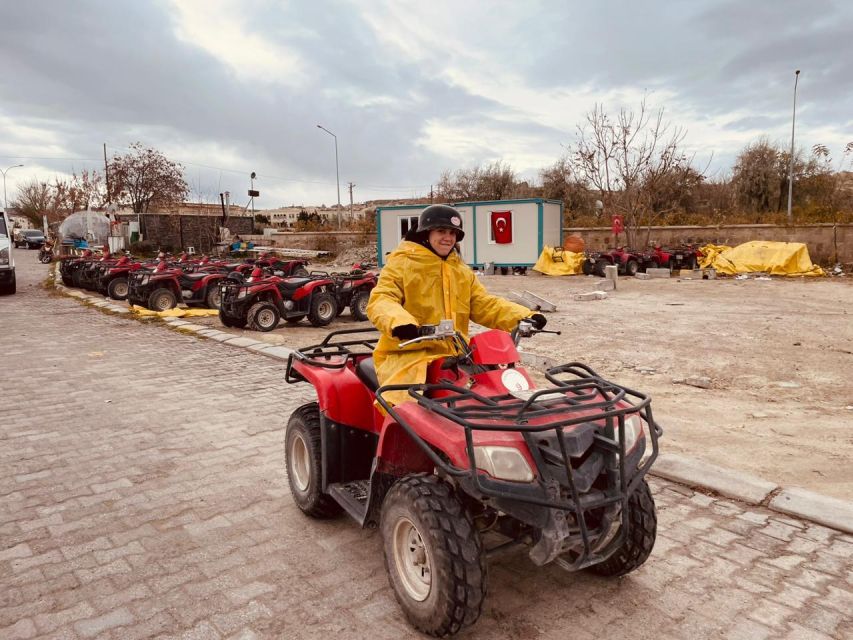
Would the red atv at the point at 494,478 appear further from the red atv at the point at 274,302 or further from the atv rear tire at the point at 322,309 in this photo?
the atv rear tire at the point at 322,309

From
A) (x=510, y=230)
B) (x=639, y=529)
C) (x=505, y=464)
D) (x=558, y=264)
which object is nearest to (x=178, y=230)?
(x=510, y=230)

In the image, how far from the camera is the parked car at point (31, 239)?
5059 cm

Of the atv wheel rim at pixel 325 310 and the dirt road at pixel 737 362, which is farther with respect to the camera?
the atv wheel rim at pixel 325 310

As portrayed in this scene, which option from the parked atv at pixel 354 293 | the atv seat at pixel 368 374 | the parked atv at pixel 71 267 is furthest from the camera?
the parked atv at pixel 71 267

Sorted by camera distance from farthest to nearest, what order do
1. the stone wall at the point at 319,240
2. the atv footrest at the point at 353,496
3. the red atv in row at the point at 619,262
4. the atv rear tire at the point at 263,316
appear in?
the stone wall at the point at 319,240 → the red atv in row at the point at 619,262 → the atv rear tire at the point at 263,316 → the atv footrest at the point at 353,496

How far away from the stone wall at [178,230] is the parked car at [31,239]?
589 inches

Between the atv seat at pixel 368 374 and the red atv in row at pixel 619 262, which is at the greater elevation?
the atv seat at pixel 368 374

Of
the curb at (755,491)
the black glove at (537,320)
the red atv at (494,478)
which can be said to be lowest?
the curb at (755,491)

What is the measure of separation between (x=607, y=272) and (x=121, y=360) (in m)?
14.6

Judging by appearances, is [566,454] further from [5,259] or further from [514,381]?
[5,259]

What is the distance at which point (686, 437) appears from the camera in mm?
5000

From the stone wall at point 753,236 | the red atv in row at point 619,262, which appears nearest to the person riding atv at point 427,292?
A: the red atv in row at point 619,262

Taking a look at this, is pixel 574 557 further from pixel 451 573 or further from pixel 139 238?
pixel 139 238

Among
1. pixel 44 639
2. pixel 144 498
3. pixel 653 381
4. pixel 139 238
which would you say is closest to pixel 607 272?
pixel 653 381
